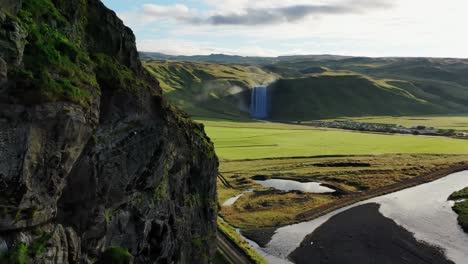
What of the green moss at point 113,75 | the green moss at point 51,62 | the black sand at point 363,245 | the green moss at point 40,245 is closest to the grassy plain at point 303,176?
the black sand at point 363,245

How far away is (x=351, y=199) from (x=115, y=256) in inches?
3229

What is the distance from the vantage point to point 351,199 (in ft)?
344

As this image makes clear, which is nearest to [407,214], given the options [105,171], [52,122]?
[105,171]

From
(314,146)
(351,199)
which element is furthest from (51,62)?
(314,146)

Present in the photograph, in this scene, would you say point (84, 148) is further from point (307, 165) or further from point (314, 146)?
point (314, 146)

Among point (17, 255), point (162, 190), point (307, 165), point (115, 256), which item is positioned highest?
point (17, 255)

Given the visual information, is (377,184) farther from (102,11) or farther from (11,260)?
(11,260)

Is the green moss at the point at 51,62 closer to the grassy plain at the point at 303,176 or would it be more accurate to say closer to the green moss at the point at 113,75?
the green moss at the point at 113,75

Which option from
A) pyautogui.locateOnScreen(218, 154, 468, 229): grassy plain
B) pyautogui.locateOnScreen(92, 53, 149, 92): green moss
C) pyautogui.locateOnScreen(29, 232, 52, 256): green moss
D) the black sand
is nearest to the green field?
pyautogui.locateOnScreen(218, 154, 468, 229): grassy plain

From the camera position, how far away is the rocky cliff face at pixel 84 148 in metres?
24.2

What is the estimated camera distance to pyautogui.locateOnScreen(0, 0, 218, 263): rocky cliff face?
24.2 m

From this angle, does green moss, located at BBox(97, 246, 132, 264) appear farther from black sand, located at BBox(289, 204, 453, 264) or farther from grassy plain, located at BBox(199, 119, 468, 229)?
grassy plain, located at BBox(199, 119, 468, 229)

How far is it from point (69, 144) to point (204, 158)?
2689 cm

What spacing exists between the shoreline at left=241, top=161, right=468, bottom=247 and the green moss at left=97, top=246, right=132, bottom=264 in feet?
152
